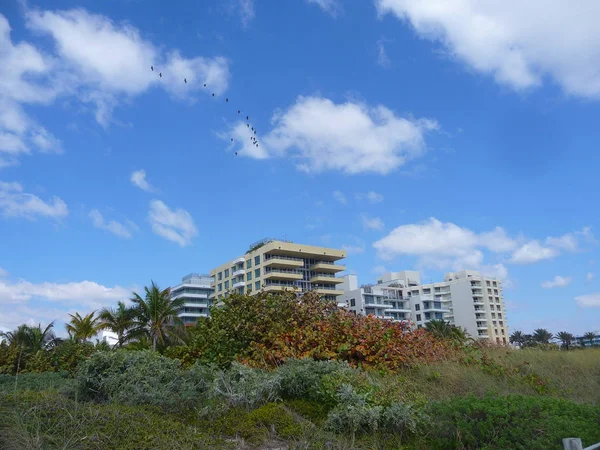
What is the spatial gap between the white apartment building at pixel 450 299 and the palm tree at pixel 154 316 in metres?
53.9

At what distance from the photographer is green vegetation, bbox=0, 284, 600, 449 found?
18.1ft

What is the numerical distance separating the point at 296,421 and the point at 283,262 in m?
69.5

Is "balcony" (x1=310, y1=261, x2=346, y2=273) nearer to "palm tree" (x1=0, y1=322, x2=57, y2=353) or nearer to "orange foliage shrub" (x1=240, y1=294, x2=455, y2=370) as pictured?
"palm tree" (x1=0, y1=322, x2=57, y2=353)

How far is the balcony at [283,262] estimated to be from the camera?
76438mm

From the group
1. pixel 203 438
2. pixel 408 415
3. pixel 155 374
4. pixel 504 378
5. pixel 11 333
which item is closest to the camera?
pixel 203 438

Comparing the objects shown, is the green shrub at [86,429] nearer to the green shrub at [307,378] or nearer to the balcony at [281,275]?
the green shrub at [307,378]

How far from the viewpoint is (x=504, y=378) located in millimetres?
9672

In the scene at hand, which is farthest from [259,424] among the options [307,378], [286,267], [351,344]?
[286,267]

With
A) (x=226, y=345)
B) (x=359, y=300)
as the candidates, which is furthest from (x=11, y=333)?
(x=359, y=300)

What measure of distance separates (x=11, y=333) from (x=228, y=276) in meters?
50.6

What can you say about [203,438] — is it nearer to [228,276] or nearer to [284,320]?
[284,320]

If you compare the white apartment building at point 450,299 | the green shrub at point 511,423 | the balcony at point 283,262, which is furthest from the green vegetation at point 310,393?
the white apartment building at point 450,299

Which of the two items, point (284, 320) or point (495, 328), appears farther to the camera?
point (495, 328)

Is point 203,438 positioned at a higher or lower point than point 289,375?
lower
